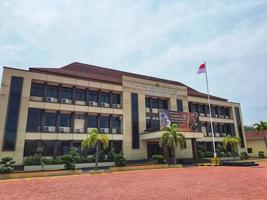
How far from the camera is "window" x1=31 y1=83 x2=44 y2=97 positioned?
30911mm

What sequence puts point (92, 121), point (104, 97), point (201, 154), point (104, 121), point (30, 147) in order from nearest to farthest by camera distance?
point (30, 147) → point (92, 121) → point (104, 121) → point (104, 97) → point (201, 154)

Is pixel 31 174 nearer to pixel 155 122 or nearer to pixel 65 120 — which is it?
pixel 65 120

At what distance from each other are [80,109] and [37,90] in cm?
663

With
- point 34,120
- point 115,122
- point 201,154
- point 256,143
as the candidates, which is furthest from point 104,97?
point 256,143

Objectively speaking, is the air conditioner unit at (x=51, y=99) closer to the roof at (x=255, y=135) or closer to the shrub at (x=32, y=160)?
the shrub at (x=32, y=160)

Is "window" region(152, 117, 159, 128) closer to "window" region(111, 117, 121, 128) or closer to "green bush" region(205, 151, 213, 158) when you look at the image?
"window" region(111, 117, 121, 128)

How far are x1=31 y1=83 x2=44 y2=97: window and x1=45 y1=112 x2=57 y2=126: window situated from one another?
3.06m

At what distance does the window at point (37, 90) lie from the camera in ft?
101

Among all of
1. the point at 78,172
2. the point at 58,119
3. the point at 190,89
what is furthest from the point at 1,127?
the point at 190,89

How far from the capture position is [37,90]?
103 ft

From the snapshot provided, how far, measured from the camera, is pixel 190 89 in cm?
5153

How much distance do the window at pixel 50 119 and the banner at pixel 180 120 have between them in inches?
633

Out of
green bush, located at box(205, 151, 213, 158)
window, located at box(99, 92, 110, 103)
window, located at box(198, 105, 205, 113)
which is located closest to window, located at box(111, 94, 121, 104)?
window, located at box(99, 92, 110, 103)

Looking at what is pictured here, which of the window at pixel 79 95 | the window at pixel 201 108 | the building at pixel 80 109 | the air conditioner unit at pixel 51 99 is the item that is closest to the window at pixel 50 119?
the building at pixel 80 109
